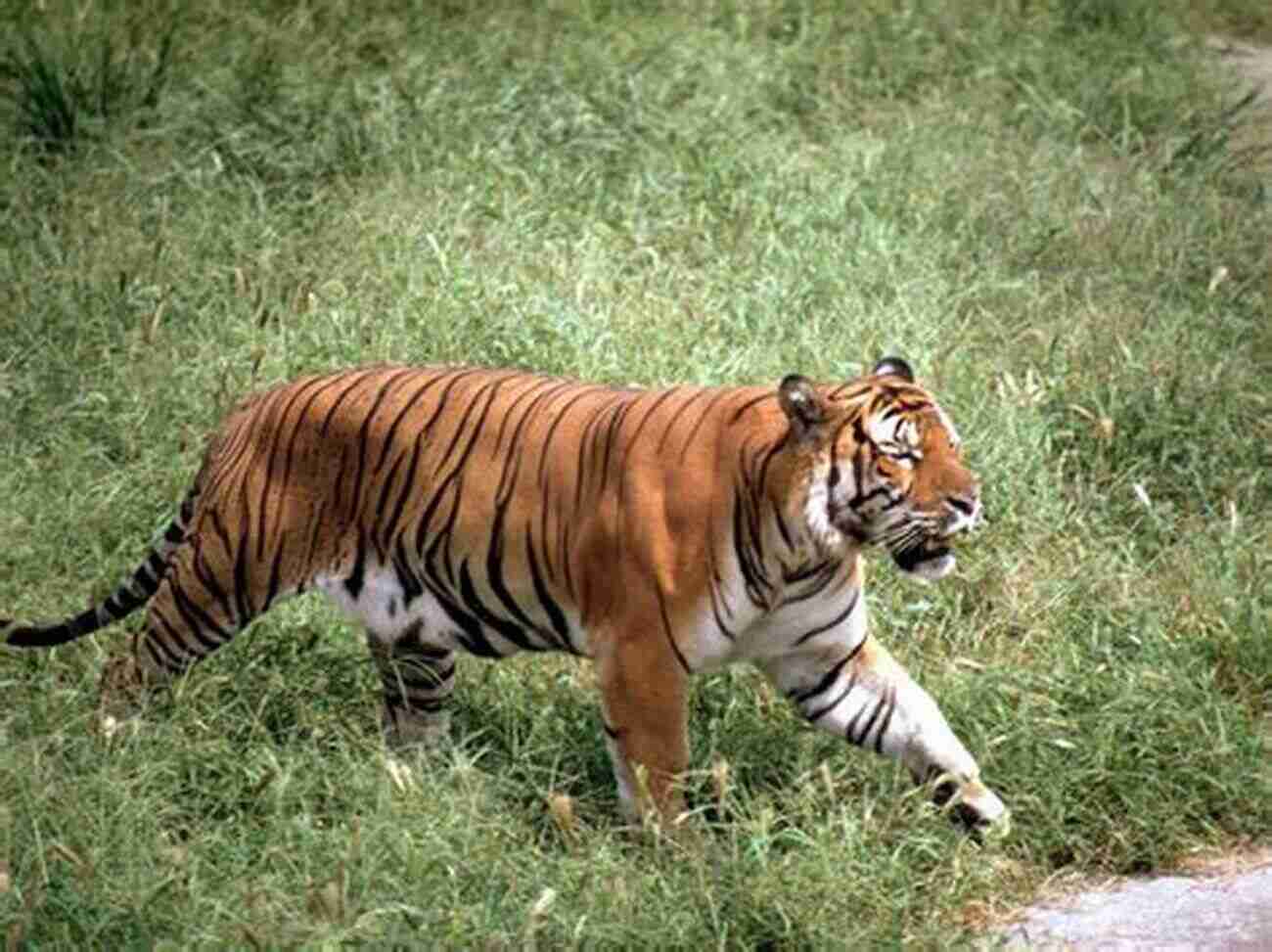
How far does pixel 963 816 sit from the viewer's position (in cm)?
529

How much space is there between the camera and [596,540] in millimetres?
5203

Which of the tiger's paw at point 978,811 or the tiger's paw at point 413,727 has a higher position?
the tiger's paw at point 413,727

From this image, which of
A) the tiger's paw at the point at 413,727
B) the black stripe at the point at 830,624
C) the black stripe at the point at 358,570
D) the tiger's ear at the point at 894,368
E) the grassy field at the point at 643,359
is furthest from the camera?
the tiger's paw at the point at 413,727

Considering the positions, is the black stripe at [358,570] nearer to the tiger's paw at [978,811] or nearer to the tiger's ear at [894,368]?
the tiger's ear at [894,368]

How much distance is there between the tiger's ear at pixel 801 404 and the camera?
16.6 ft

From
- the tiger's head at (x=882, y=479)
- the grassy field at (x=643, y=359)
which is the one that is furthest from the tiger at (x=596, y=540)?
the grassy field at (x=643, y=359)

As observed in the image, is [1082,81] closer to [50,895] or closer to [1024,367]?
[1024,367]

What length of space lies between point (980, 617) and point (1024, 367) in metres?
1.26

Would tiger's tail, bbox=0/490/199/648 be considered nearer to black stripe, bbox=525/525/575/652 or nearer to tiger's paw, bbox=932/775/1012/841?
black stripe, bbox=525/525/575/652

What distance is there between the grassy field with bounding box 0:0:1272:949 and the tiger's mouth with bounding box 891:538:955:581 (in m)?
0.38

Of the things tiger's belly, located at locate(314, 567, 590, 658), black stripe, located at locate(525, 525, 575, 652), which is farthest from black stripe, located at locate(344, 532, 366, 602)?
black stripe, located at locate(525, 525, 575, 652)

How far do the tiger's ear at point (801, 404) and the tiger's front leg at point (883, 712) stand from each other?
421 mm

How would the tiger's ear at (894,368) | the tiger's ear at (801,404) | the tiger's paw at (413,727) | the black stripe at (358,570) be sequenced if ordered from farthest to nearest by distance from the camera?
the tiger's paw at (413,727), the black stripe at (358,570), the tiger's ear at (894,368), the tiger's ear at (801,404)

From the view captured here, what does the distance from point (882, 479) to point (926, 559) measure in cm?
17
